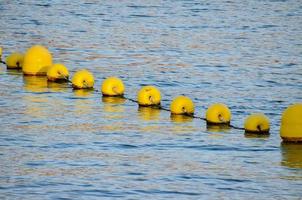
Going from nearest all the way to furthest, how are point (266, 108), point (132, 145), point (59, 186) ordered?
point (59, 186) → point (132, 145) → point (266, 108)

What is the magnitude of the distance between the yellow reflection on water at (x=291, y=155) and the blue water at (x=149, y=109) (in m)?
0.02

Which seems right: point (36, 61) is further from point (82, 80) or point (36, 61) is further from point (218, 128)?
point (218, 128)


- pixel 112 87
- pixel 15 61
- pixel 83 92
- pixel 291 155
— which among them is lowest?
pixel 291 155

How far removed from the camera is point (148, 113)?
24.9 m

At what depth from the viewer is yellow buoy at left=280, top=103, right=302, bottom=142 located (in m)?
21.2

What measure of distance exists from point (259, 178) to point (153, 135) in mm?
3924

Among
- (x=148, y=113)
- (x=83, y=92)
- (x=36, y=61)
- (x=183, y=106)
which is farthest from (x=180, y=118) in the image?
(x=36, y=61)

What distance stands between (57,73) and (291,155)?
9174mm

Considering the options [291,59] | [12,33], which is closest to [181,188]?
[291,59]

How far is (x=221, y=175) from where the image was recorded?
62.7 feet

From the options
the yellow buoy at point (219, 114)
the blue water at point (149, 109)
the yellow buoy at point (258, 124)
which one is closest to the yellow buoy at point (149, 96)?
the blue water at point (149, 109)

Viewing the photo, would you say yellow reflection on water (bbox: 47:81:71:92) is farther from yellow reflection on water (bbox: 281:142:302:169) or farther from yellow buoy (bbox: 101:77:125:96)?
yellow reflection on water (bbox: 281:142:302:169)

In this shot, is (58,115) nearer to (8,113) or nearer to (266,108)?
(8,113)

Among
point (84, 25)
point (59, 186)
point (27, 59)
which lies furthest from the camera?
point (84, 25)
